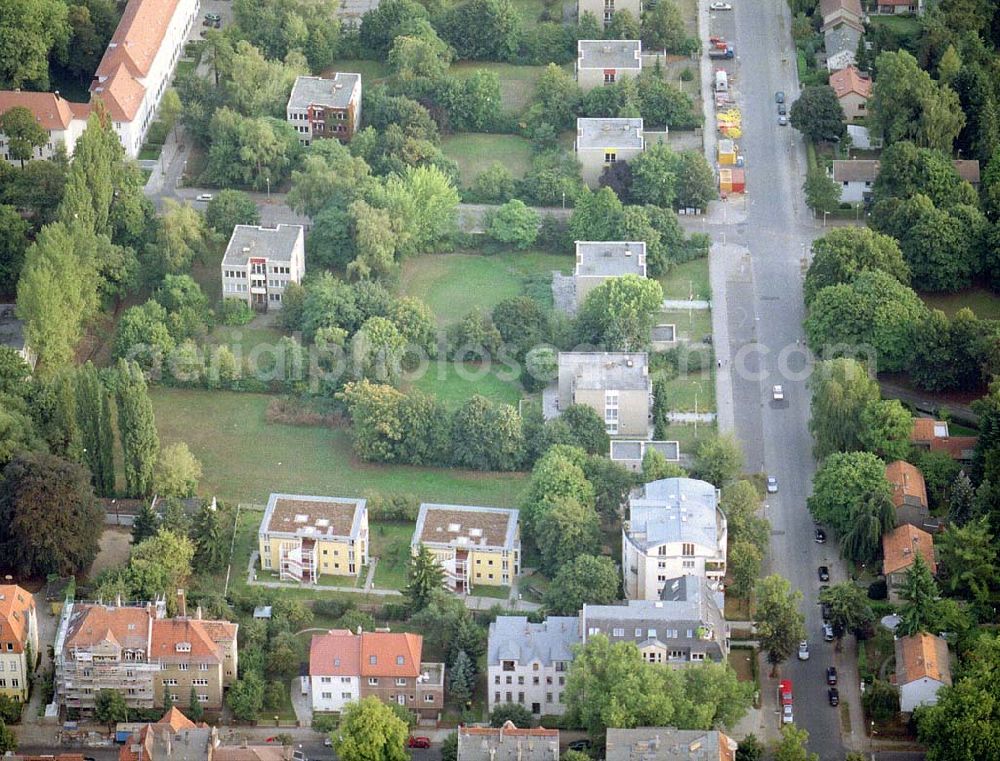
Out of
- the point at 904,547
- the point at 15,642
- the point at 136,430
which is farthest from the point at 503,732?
the point at 136,430

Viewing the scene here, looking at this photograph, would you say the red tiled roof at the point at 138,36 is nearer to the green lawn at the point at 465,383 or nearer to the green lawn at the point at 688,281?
the green lawn at the point at 465,383

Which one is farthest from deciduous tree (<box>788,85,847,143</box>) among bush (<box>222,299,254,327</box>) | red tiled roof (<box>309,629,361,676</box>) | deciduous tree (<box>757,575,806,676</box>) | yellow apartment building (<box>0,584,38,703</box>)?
yellow apartment building (<box>0,584,38,703</box>)

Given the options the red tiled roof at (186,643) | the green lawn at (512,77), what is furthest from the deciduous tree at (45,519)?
the green lawn at (512,77)

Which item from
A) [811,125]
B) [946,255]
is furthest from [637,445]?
[811,125]

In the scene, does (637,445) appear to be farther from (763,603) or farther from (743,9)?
(743,9)

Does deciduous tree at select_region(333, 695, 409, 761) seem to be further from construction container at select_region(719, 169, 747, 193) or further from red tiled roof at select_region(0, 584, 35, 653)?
construction container at select_region(719, 169, 747, 193)

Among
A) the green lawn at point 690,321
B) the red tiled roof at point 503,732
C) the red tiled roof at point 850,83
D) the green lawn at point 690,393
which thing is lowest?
the red tiled roof at point 503,732
